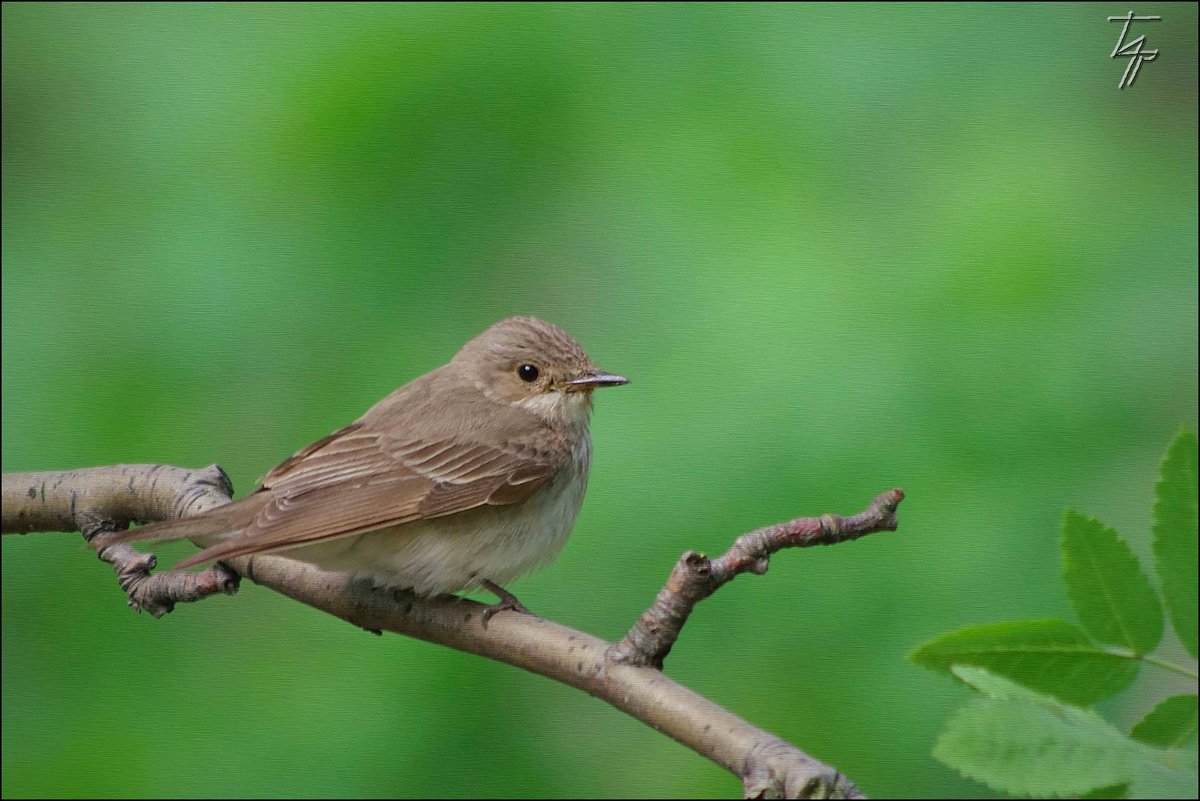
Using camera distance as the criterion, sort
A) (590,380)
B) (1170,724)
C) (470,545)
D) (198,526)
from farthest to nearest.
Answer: (590,380) → (470,545) → (198,526) → (1170,724)

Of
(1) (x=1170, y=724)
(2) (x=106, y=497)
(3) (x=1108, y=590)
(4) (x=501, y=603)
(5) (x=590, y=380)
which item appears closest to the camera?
(1) (x=1170, y=724)

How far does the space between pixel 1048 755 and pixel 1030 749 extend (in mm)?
16

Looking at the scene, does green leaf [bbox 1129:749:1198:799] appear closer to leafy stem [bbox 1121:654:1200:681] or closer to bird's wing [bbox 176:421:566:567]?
leafy stem [bbox 1121:654:1200:681]

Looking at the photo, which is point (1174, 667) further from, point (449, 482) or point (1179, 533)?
point (449, 482)

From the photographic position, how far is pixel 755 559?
1.91 metres

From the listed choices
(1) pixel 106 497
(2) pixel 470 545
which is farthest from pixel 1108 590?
(1) pixel 106 497

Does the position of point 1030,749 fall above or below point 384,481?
below

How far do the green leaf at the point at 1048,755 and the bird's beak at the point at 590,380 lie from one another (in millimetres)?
2390

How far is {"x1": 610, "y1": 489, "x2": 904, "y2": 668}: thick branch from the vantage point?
1.77m

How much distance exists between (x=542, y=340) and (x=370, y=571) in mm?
970

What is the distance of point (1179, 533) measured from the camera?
139cm

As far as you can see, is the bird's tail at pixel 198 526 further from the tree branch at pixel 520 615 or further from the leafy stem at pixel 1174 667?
the leafy stem at pixel 1174 667

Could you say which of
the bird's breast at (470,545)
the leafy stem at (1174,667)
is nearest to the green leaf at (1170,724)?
the leafy stem at (1174,667)

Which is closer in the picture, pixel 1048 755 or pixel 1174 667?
pixel 1048 755
